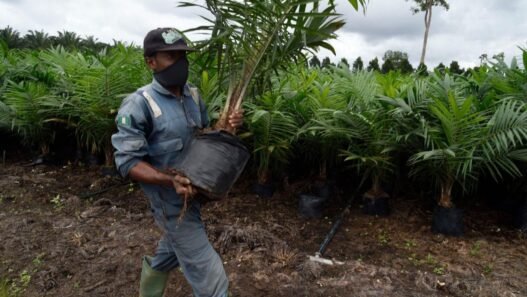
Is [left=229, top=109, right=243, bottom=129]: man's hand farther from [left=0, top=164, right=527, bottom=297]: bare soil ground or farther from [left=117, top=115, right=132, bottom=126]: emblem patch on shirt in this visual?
[left=0, top=164, right=527, bottom=297]: bare soil ground

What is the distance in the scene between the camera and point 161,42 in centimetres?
199

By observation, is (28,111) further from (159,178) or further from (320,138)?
(159,178)

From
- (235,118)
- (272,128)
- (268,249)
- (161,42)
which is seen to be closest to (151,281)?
(235,118)

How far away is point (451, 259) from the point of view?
334 cm

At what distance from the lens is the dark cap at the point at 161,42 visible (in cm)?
198

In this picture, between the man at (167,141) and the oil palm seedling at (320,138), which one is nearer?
the man at (167,141)

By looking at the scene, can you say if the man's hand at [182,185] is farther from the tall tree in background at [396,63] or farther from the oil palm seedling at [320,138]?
the tall tree in background at [396,63]

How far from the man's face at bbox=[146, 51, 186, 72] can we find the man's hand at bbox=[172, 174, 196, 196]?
0.53 metres

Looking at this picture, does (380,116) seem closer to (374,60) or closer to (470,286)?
(470,286)

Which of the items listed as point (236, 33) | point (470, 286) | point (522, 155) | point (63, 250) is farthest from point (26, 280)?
point (522, 155)

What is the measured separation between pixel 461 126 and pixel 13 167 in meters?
5.73

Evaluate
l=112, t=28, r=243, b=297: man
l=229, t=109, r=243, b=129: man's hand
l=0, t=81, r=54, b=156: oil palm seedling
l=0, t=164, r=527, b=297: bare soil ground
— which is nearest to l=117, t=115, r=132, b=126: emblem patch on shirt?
l=112, t=28, r=243, b=297: man

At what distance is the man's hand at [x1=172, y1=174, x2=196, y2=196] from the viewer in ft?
6.00

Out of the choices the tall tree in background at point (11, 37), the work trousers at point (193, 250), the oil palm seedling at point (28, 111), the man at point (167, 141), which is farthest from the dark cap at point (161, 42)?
the tall tree in background at point (11, 37)
